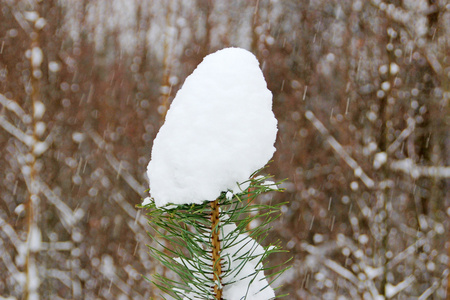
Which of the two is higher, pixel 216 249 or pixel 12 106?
pixel 12 106

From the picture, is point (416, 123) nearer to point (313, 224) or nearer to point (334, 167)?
point (334, 167)

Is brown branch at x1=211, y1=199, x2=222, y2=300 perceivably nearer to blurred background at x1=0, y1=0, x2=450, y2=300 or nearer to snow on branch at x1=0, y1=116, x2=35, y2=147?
blurred background at x1=0, y1=0, x2=450, y2=300

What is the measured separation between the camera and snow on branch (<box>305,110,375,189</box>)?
7.51 feet

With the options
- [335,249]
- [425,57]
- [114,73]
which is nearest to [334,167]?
[335,249]

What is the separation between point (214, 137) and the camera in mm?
415

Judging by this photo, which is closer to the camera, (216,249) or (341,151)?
(216,249)

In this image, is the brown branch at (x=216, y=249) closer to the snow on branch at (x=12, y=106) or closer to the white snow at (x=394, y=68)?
the white snow at (x=394, y=68)

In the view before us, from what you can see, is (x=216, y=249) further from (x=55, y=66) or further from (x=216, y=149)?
(x=55, y=66)

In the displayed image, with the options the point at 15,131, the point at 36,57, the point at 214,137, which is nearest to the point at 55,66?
the point at 36,57

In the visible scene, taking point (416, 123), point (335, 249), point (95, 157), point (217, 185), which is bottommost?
point (217, 185)

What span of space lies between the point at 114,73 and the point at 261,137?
2.12m

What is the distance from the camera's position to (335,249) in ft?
7.77

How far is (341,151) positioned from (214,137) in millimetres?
2060

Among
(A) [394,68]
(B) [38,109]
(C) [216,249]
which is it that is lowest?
(C) [216,249]
